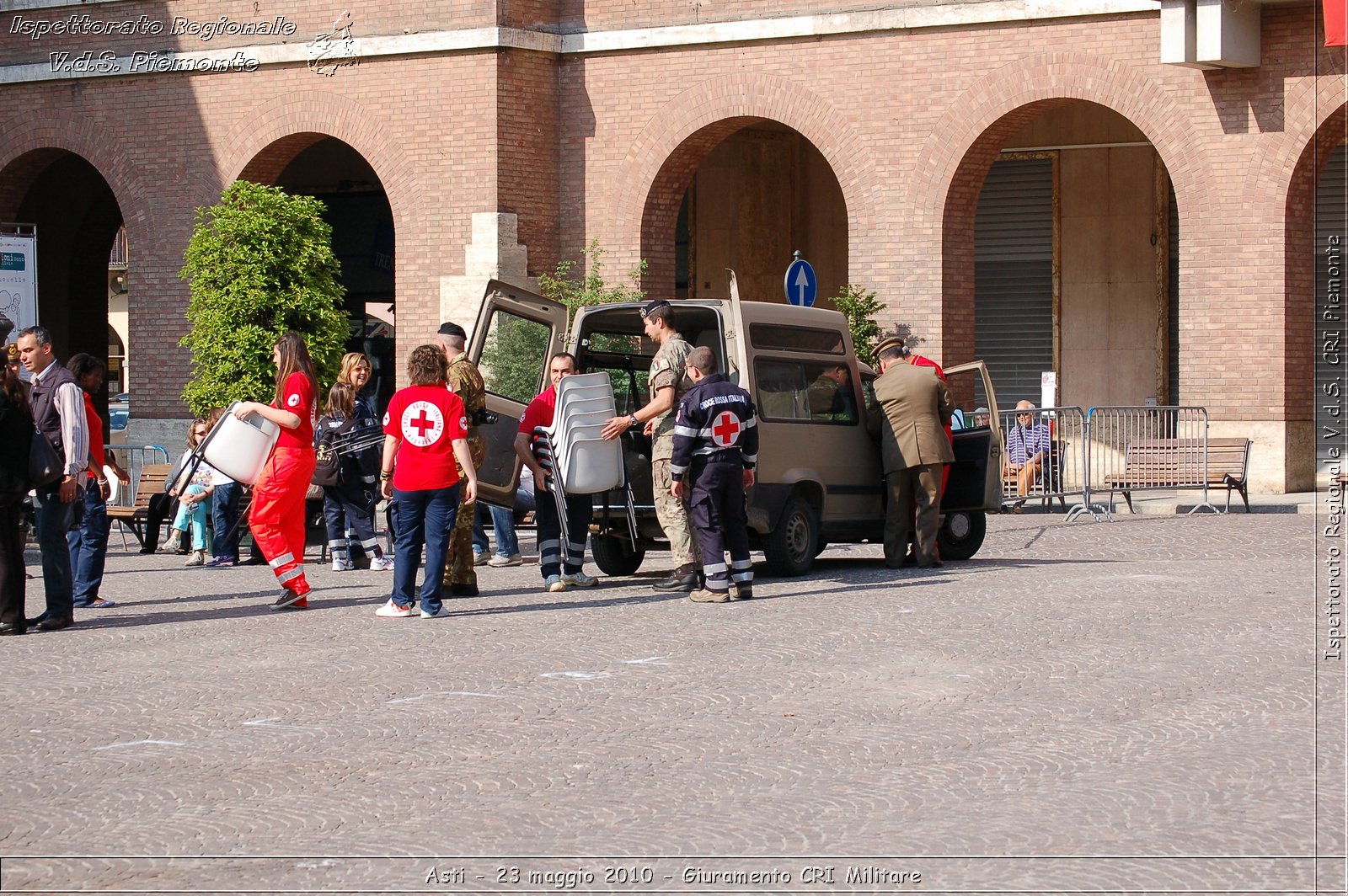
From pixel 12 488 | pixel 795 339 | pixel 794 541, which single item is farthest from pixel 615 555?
pixel 12 488

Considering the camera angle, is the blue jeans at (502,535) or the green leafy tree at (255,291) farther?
the green leafy tree at (255,291)

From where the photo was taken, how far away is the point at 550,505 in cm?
1298

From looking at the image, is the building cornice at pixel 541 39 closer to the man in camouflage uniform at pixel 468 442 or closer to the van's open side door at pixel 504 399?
the van's open side door at pixel 504 399

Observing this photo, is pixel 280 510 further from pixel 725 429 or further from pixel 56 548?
pixel 725 429

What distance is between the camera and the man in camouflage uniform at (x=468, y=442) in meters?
12.4

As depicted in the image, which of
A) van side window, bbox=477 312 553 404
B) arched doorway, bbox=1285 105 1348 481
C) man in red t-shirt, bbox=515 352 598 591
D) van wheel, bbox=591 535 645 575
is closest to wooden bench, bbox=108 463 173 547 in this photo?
van side window, bbox=477 312 553 404

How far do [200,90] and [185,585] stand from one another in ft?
40.3

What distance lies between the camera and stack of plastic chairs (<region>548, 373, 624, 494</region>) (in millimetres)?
12500

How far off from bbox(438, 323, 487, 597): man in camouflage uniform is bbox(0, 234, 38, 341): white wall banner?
33.0 feet

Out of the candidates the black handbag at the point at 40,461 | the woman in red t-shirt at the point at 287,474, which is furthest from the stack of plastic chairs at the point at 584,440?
the black handbag at the point at 40,461

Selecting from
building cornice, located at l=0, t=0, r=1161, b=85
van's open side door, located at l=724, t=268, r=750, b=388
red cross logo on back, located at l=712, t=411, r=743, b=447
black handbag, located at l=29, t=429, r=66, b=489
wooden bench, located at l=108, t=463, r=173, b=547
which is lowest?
wooden bench, located at l=108, t=463, r=173, b=547

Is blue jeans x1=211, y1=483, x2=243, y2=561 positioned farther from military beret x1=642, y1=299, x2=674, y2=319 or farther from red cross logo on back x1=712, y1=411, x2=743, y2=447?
red cross logo on back x1=712, y1=411, x2=743, y2=447

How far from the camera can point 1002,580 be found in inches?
507

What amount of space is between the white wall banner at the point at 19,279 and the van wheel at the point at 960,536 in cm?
1176
